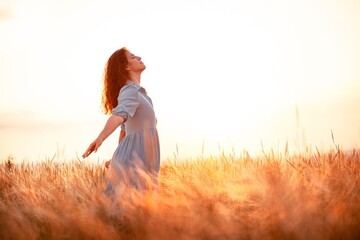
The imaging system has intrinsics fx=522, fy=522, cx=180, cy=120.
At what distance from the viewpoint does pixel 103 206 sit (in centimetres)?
356

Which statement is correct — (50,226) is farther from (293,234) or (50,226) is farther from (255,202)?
(293,234)

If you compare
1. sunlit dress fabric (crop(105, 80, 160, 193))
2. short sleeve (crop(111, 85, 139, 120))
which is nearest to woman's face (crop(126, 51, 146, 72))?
sunlit dress fabric (crop(105, 80, 160, 193))

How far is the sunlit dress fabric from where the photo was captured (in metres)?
4.10

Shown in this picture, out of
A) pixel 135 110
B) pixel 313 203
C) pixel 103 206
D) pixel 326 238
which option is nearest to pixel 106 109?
pixel 135 110

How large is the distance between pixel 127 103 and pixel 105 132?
30 cm

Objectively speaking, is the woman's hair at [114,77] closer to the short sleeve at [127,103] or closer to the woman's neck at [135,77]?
the woman's neck at [135,77]

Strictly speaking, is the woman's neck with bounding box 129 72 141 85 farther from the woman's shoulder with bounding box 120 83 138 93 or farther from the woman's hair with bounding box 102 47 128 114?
the woman's shoulder with bounding box 120 83 138 93

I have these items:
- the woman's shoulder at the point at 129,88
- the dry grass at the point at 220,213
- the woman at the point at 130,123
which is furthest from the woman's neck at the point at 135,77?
the dry grass at the point at 220,213

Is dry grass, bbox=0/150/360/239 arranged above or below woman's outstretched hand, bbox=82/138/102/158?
below

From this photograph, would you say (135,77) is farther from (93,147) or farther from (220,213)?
(220,213)

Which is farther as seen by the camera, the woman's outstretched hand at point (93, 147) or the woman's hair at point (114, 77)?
the woman's hair at point (114, 77)

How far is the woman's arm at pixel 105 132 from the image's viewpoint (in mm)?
3766

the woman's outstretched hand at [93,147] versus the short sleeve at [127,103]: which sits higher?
the short sleeve at [127,103]

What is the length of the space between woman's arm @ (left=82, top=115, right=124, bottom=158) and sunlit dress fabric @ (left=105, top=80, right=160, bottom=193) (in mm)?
165
